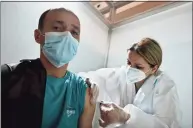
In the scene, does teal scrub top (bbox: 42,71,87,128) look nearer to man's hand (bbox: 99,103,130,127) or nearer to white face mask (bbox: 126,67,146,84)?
man's hand (bbox: 99,103,130,127)

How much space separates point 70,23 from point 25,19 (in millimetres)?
370

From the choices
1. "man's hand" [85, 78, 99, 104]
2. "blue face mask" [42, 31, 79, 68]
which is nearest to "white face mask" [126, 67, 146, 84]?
"man's hand" [85, 78, 99, 104]

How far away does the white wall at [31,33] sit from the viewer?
1242 millimetres

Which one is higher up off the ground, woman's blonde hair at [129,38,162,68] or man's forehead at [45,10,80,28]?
man's forehead at [45,10,80,28]

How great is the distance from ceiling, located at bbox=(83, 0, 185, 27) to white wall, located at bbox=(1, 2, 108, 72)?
10 cm

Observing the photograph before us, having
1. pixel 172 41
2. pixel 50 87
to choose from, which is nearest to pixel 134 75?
pixel 172 41

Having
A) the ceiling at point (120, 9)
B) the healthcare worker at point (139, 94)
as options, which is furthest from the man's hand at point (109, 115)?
the ceiling at point (120, 9)

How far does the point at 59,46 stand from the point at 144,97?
0.53 m

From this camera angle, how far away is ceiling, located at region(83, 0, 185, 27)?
1.60m

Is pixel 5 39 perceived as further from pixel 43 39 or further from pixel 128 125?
pixel 128 125

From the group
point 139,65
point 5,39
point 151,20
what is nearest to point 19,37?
point 5,39

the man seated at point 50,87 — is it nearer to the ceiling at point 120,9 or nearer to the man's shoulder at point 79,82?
the man's shoulder at point 79,82

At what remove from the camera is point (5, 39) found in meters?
1.23

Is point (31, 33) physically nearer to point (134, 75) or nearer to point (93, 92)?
point (93, 92)
